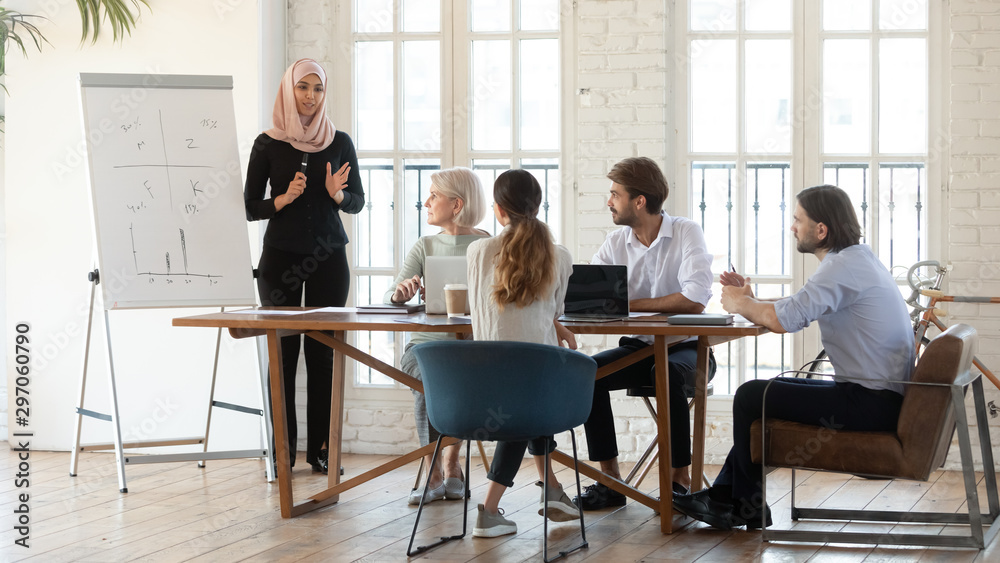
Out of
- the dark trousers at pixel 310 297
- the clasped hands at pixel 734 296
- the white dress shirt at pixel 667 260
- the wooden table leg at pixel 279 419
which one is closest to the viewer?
the clasped hands at pixel 734 296

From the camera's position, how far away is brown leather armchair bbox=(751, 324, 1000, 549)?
288cm

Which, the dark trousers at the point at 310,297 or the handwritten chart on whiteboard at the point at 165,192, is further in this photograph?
the dark trousers at the point at 310,297

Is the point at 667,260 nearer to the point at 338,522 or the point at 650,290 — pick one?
the point at 650,290

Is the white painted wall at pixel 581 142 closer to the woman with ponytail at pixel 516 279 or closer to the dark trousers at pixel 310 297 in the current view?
the dark trousers at pixel 310 297

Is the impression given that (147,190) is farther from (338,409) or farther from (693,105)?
(693,105)

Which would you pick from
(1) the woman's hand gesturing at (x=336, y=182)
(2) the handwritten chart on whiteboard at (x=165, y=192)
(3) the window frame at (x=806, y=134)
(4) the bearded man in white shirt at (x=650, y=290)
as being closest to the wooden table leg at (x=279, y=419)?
(2) the handwritten chart on whiteboard at (x=165, y=192)

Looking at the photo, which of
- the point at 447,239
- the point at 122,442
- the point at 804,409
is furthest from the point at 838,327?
the point at 122,442

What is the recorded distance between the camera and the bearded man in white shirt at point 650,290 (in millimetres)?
3533

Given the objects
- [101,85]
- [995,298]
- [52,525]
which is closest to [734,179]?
[995,298]

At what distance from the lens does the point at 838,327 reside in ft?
10.2

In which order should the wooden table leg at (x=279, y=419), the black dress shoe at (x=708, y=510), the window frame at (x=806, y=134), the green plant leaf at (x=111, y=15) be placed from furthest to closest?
the green plant leaf at (x=111, y=15), the window frame at (x=806, y=134), the wooden table leg at (x=279, y=419), the black dress shoe at (x=708, y=510)

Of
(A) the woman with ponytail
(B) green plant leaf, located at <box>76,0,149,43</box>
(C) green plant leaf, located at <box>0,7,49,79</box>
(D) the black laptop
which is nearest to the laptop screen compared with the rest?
(D) the black laptop

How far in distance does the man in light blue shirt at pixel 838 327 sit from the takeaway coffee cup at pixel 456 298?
2.80 feet

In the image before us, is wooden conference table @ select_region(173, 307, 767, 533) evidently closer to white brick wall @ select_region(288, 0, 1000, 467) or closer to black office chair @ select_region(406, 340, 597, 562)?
black office chair @ select_region(406, 340, 597, 562)
